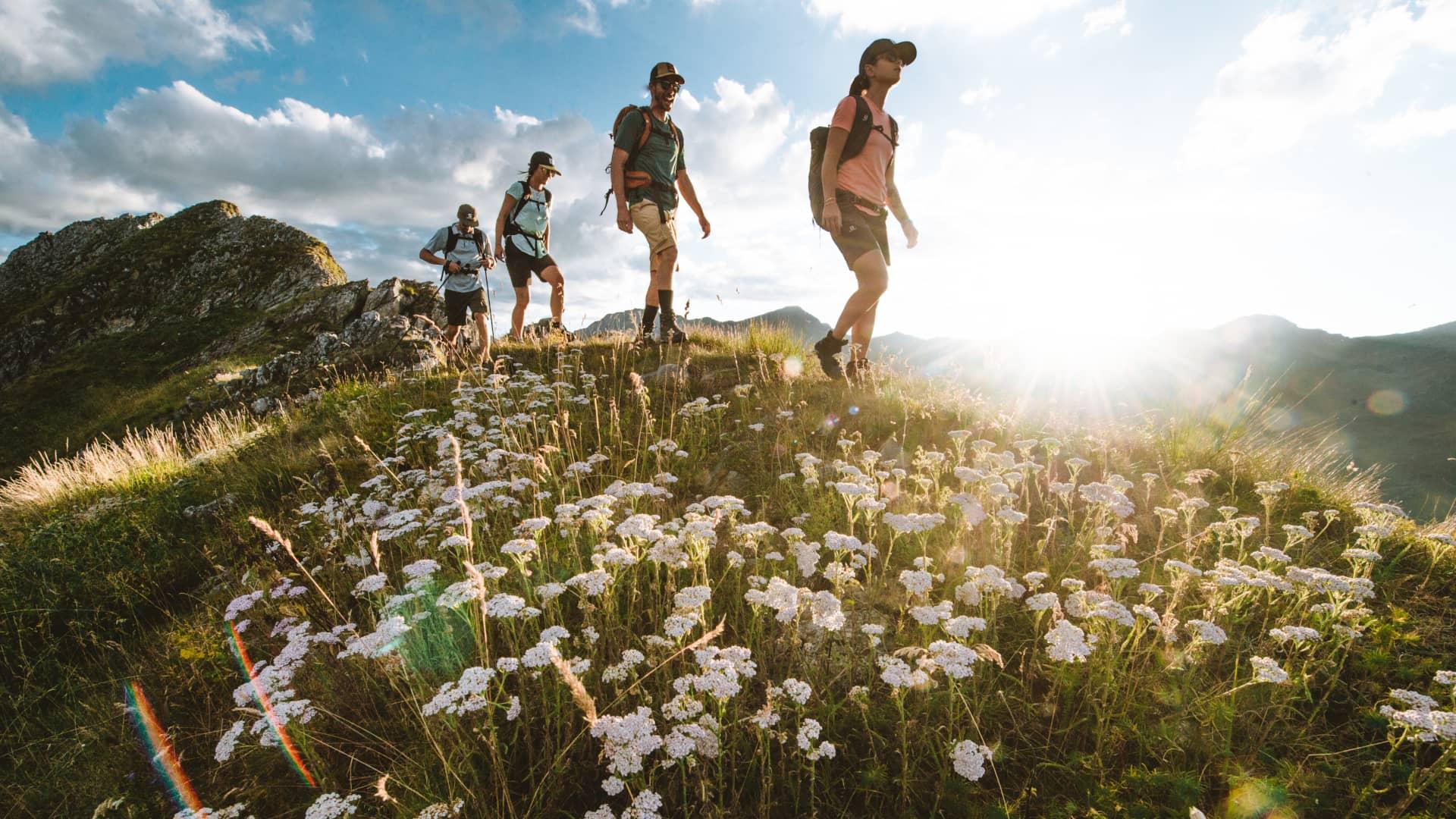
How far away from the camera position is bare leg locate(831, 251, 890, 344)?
6332mm

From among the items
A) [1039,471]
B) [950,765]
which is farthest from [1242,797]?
[1039,471]

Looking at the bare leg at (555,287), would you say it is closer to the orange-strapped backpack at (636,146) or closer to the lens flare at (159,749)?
the orange-strapped backpack at (636,146)

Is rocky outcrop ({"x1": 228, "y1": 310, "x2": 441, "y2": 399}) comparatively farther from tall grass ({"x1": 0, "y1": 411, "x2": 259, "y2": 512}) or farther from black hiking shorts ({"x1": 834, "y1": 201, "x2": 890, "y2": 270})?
black hiking shorts ({"x1": 834, "y1": 201, "x2": 890, "y2": 270})

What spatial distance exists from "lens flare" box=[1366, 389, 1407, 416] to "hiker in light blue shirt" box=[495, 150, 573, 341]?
20837cm

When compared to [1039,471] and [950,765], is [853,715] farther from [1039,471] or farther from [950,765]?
[1039,471]

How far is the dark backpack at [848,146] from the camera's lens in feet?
20.3

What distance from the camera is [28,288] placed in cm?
4991

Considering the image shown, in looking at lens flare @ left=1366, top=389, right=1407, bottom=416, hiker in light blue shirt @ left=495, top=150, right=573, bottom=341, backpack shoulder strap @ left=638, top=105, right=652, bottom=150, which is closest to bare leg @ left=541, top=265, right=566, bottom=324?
hiker in light blue shirt @ left=495, top=150, right=573, bottom=341

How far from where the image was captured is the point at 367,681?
9.51ft

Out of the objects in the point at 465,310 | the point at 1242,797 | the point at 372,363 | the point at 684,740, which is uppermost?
the point at 465,310

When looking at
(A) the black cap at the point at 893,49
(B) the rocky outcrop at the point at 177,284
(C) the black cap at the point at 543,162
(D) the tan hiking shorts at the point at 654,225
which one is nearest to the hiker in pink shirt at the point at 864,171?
(A) the black cap at the point at 893,49

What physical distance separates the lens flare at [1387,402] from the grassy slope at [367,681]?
205650 mm

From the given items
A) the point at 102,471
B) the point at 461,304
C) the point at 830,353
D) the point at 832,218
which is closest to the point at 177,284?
the point at 102,471

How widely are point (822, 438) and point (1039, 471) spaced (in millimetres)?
1993
